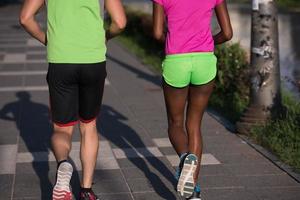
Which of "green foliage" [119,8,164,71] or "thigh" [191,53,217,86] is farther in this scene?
"green foliage" [119,8,164,71]

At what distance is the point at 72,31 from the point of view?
480 centimetres

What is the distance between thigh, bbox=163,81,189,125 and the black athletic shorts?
48 centimetres

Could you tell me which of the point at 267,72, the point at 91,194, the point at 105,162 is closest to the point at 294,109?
the point at 267,72

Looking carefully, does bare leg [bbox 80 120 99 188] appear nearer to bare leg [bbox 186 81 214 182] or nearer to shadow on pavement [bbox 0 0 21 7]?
bare leg [bbox 186 81 214 182]

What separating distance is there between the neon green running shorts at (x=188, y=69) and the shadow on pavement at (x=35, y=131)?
1.35 meters

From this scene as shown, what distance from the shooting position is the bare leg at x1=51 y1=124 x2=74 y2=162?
498cm

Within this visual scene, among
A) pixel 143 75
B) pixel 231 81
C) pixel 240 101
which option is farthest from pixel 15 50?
pixel 240 101

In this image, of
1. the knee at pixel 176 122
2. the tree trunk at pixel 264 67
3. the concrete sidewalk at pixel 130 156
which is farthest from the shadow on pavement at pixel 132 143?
the tree trunk at pixel 264 67

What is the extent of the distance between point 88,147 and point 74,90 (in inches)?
18.2

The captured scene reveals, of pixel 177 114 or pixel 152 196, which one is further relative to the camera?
pixel 152 196

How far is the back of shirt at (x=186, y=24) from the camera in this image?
196 inches

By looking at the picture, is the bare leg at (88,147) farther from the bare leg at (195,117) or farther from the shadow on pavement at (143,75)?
the shadow on pavement at (143,75)

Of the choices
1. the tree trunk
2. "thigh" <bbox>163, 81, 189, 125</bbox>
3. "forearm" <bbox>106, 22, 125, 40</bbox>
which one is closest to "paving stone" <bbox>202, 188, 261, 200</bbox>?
"thigh" <bbox>163, 81, 189, 125</bbox>

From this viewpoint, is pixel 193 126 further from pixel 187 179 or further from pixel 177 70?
pixel 187 179
